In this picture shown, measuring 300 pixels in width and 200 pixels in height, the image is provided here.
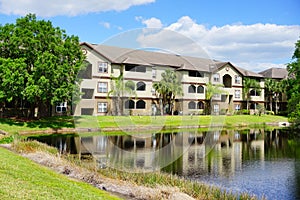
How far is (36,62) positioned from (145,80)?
2097 centimetres

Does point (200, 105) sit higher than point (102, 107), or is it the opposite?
point (200, 105)

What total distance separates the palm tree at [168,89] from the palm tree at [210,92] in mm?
6251

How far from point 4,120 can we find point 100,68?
17165mm

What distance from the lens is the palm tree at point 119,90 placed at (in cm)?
4975

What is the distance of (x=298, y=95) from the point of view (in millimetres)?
45719

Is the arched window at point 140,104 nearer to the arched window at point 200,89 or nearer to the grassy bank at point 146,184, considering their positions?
the arched window at point 200,89

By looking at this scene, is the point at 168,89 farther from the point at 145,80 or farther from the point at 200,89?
the point at 200,89

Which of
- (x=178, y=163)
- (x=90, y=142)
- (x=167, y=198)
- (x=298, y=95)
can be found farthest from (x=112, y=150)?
(x=298, y=95)

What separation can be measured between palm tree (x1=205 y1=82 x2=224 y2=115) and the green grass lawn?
152 feet

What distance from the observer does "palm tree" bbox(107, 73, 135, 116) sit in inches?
1959

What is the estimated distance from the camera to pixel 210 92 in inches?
2314

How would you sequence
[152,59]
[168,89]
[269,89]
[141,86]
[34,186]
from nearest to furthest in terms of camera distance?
[34,186], [141,86], [168,89], [152,59], [269,89]

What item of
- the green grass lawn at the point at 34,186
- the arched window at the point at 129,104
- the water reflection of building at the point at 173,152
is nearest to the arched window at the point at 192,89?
the arched window at the point at 129,104

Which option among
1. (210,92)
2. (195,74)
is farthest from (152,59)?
(210,92)
